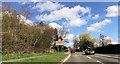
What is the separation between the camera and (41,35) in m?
78.4

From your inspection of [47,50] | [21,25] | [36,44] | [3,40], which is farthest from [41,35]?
[3,40]

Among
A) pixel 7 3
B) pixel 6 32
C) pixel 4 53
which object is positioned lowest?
pixel 4 53

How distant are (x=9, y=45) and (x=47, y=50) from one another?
52589 millimetres

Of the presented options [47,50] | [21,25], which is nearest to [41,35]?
[47,50]

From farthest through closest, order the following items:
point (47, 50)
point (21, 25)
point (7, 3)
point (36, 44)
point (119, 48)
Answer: point (47, 50)
point (36, 44)
point (119, 48)
point (21, 25)
point (7, 3)

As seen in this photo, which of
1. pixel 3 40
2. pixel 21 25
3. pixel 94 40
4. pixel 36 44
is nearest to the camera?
pixel 3 40

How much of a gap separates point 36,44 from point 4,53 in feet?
133

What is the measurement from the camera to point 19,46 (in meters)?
35.8

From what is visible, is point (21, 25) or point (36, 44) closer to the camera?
point (21, 25)

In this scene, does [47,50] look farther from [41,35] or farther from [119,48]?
[119,48]

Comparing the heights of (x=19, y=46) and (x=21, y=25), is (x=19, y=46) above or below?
below

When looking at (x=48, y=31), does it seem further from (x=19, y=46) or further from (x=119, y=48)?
(x=19, y=46)

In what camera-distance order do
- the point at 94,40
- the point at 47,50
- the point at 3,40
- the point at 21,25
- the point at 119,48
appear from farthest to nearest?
the point at 94,40, the point at 47,50, the point at 119,48, the point at 21,25, the point at 3,40

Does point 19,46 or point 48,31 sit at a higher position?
point 48,31
